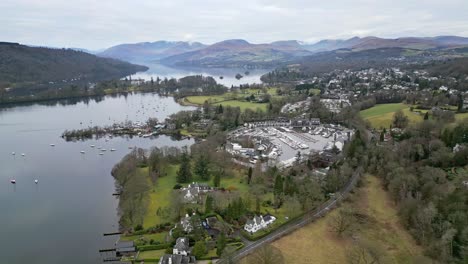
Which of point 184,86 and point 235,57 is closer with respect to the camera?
point 184,86

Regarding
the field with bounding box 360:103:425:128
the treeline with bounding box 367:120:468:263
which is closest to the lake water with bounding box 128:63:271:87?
the field with bounding box 360:103:425:128

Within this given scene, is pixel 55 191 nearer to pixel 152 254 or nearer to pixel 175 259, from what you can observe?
pixel 152 254

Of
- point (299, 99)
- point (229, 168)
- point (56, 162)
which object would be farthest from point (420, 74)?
point (56, 162)

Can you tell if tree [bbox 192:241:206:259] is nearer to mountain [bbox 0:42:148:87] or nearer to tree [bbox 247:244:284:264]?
tree [bbox 247:244:284:264]

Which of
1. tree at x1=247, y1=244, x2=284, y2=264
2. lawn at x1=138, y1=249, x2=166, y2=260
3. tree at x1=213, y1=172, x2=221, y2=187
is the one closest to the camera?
tree at x1=247, y1=244, x2=284, y2=264

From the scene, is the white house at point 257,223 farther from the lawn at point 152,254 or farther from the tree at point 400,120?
the tree at point 400,120

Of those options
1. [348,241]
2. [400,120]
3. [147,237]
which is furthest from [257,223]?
[400,120]
